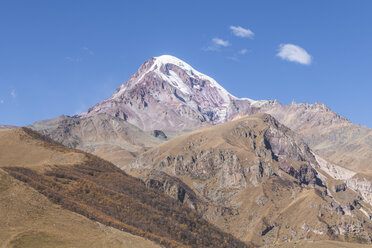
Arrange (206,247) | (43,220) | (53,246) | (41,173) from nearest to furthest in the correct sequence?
(53,246) → (43,220) → (41,173) → (206,247)

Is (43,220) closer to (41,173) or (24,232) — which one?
(24,232)

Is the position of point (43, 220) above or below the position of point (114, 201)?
below

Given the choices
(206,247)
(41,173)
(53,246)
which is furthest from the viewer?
(206,247)

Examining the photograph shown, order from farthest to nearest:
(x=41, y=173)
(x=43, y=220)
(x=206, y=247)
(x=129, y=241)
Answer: (x=206, y=247)
(x=41, y=173)
(x=129, y=241)
(x=43, y=220)

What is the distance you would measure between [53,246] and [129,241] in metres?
20.0

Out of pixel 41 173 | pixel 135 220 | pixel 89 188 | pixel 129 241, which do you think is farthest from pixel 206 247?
pixel 129 241

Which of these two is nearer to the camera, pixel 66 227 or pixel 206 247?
pixel 66 227

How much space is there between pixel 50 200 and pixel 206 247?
8968 centimetres

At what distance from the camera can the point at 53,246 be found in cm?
8862

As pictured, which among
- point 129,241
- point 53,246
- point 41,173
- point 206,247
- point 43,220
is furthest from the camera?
point 206,247

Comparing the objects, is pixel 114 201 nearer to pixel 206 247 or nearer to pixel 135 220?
pixel 135 220

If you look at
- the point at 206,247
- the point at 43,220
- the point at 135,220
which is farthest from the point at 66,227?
the point at 206,247

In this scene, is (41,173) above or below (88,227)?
above

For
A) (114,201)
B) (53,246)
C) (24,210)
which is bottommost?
(53,246)
